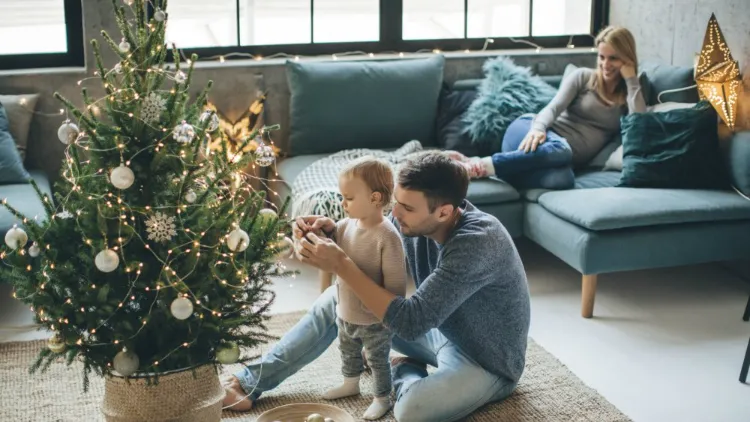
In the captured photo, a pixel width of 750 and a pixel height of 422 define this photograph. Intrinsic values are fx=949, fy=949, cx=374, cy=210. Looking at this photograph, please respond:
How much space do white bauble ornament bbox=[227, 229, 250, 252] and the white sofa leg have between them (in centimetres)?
172

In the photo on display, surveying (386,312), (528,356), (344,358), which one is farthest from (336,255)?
(528,356)

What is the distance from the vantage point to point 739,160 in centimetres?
385

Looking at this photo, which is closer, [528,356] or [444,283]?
[444,283]

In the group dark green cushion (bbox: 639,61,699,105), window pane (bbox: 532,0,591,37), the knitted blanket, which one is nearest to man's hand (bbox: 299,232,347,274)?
the knitted blanket

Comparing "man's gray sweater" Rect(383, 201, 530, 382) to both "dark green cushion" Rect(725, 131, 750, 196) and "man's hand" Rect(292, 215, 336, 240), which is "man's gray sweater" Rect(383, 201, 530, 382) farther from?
"dark green cushion" Rect(725, 131, 750, 196)

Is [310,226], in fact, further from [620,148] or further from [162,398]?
[620,148]

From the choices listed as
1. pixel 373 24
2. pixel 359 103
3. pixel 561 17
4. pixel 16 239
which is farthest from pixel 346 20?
pixel 16 239

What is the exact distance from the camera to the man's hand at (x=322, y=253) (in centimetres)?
255

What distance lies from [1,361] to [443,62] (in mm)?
2549

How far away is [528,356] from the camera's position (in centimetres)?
323

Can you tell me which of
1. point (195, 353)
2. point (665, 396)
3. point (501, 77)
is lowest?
point (665, 396)

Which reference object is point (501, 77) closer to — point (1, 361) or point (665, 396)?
point (665, 396)

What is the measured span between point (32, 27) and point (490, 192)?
2289 millimetres

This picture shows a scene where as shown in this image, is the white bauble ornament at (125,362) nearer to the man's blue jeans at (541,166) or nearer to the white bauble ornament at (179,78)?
the white bauble ornament at (179,78)
